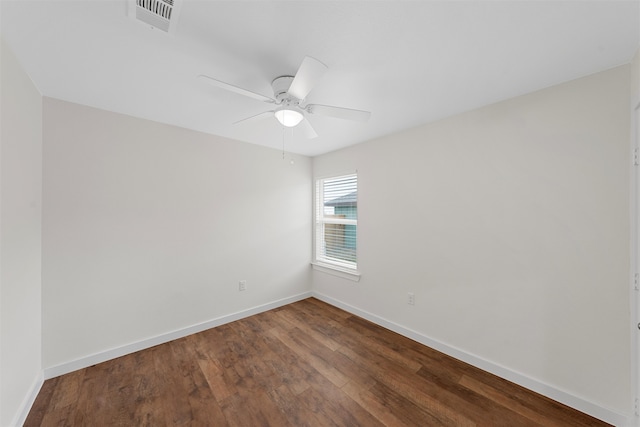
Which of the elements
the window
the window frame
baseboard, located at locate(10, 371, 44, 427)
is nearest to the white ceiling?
the window

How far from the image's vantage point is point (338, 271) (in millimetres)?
3451

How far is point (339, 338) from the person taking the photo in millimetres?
2602

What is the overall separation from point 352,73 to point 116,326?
309cm

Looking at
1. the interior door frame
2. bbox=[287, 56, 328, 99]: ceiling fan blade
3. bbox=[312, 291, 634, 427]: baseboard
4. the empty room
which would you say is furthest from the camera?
bbox=[312, 291, 634, 427]: baseboard

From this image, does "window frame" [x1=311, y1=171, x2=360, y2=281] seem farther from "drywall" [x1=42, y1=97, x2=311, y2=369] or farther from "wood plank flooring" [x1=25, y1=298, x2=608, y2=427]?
"wood plank flooring" [x1=25, y1=298, x2=608, y2=427]

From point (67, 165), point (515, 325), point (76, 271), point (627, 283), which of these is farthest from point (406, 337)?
point (67, 165)

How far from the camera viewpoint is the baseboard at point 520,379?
1556mm

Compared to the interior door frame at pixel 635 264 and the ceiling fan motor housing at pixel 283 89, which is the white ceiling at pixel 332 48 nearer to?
the ceiling fan motor housing at pixel 283 89

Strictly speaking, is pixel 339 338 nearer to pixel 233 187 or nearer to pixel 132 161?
pixel 233 187

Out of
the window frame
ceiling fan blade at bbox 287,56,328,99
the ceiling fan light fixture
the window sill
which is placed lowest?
the window sill

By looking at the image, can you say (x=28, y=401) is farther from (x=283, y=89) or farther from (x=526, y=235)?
(x=526, y=235)

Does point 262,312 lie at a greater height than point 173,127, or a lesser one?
lesser

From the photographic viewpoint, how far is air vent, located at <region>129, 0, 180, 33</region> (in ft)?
3.56

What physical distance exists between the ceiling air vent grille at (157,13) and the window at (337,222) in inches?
99.0
